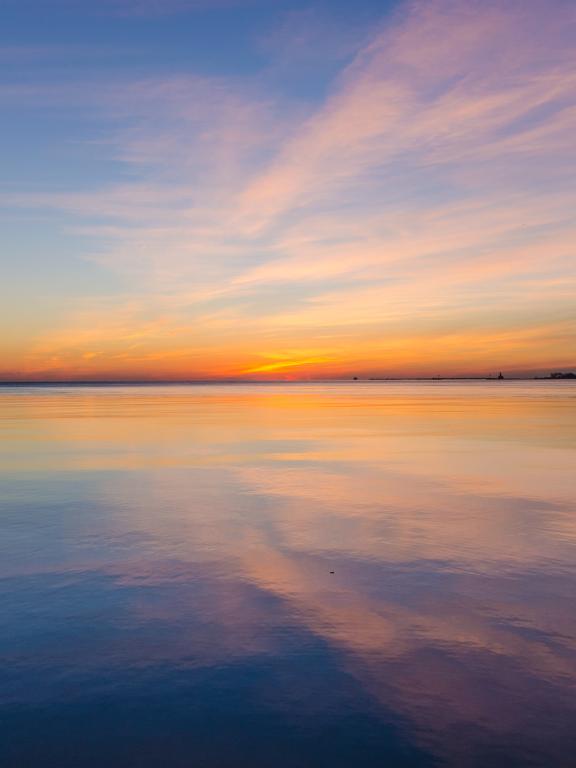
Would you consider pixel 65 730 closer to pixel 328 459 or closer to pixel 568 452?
pixel 328 459

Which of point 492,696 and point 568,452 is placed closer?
point 492,696

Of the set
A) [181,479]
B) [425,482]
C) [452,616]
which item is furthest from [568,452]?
[452,616]

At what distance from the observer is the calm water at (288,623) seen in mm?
4383

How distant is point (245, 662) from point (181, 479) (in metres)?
9.16

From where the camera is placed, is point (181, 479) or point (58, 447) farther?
point (58, 447)

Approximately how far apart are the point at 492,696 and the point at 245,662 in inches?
79.0

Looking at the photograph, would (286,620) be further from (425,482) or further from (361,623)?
(425,482)

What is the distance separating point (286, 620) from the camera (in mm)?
6273

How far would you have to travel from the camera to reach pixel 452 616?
21.0 ft

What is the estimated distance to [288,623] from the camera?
620 centimetres

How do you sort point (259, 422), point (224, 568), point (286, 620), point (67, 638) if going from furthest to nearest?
point (259, 422) → point (224, 568) → point (286, 620) → point (67, 638)

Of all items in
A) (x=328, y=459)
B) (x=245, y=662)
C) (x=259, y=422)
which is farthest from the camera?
(x=259, y=422)

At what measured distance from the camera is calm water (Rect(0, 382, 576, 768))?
14.4 feet

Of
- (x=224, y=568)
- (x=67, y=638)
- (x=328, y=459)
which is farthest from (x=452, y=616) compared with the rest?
(x=328, y=459)
